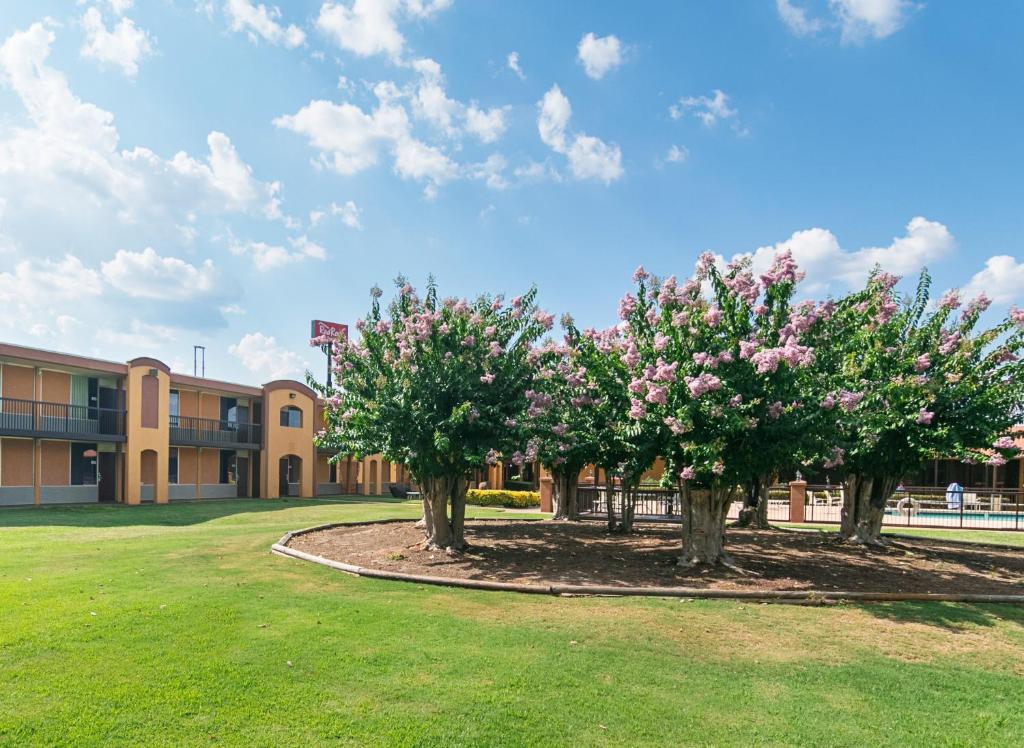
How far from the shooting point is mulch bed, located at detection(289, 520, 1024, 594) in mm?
10641

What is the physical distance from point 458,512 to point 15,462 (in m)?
22.0

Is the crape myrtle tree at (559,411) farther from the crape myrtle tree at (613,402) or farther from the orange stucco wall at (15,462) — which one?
the orange stucco wall at (15,462)

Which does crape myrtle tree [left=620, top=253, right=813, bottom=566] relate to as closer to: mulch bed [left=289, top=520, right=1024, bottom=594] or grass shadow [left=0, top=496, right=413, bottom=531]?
mulch bed [left=289, top=520, right=1024, bottom=594]

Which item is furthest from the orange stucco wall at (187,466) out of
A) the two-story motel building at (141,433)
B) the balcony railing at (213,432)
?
the balcony railing at (213,432)

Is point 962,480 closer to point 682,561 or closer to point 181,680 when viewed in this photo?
point 682,561

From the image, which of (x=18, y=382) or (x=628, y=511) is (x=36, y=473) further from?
(x=628, y=511)

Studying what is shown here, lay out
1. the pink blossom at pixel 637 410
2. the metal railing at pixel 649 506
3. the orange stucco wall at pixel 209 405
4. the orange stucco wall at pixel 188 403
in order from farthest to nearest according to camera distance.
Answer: the orange stucco wall at pixel 209 405
the orange stucco wall at pixel 188 403
the metal railing at pixel 649 506
the pink blossom at pixel 637 410

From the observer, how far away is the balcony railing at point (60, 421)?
2538 centimetres

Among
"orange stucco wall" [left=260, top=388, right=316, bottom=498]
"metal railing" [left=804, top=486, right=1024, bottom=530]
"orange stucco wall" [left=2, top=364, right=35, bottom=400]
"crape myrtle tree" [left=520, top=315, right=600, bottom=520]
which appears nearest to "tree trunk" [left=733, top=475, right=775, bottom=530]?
"metal railing" [left=804, top=486, right=1024, bottom=530]

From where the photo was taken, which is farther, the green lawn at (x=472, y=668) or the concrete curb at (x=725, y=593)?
the concrete curb at (x=725, y=593)

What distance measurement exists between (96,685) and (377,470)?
37424 millimetres

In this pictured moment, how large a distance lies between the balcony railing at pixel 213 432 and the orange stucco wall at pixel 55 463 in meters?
4.21

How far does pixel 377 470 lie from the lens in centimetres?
4231

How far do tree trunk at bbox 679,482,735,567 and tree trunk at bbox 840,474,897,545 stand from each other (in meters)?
5.67
